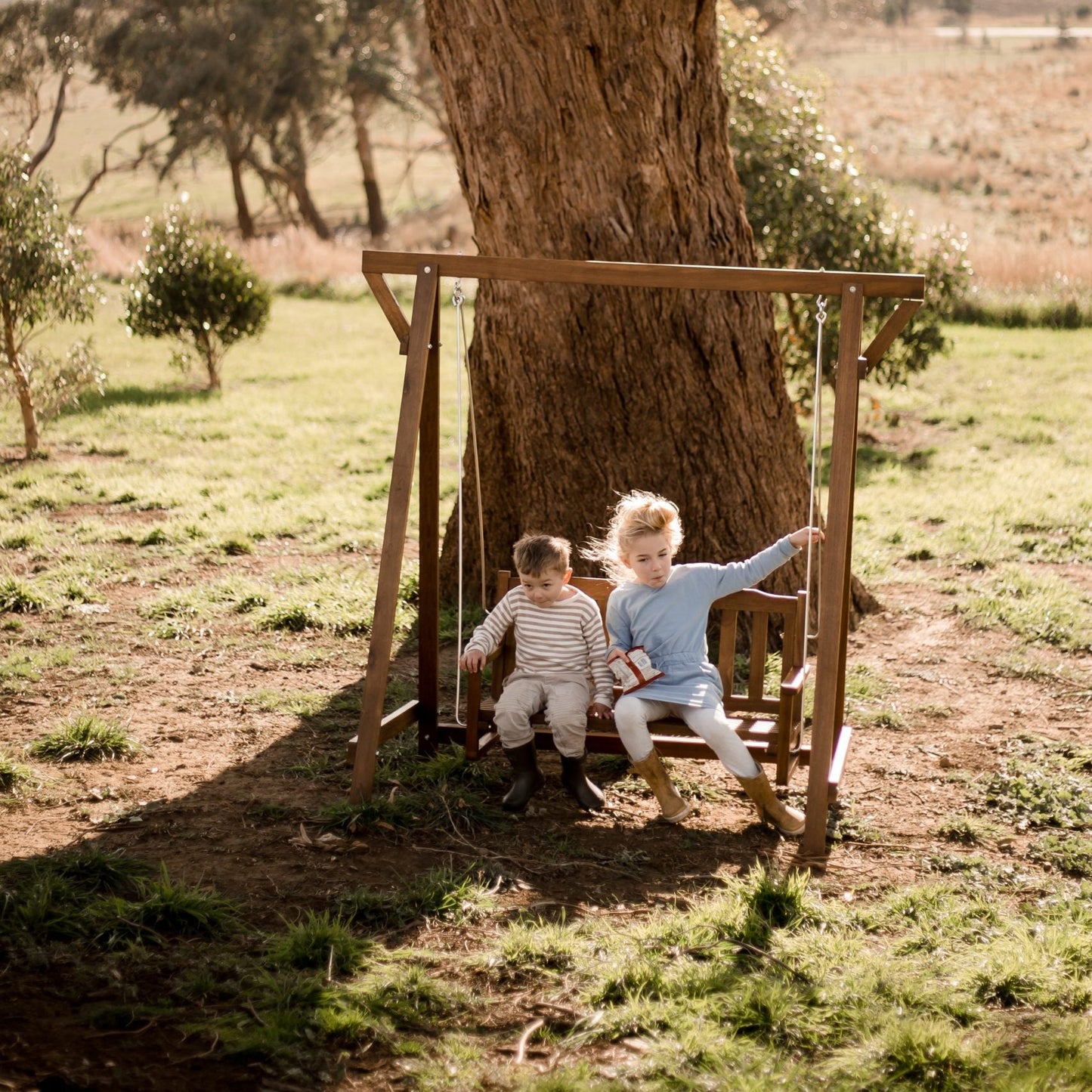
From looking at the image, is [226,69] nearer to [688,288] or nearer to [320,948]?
[688,288]

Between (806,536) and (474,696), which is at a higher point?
(806,536)

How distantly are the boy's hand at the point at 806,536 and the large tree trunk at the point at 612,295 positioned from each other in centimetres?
168

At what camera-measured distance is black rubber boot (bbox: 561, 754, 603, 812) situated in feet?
16.3

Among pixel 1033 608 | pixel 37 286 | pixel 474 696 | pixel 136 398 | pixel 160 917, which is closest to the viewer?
pixel 160 917

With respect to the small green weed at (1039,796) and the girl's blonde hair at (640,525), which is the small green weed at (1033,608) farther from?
the girl's blonde hair at (640,525)

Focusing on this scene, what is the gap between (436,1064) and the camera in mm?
3270

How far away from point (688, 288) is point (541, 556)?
3.83ft

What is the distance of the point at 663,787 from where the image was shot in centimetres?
482

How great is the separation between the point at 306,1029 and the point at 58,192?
34.3ft

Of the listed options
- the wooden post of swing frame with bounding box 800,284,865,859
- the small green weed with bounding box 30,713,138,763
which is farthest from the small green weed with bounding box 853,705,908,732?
the small green weed with bounding box 30,713,138,763

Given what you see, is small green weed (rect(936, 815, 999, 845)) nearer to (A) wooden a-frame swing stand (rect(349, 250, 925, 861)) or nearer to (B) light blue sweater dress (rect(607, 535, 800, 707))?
(A) wooden a-frame swing stand (rect(349, 250, 925, 861))

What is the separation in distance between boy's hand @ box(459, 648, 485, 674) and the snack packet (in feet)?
1.74

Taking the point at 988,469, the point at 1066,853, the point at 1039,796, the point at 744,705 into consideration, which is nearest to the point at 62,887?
the point at 744,705

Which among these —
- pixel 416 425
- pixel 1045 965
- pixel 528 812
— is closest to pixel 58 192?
pixel 416 425
